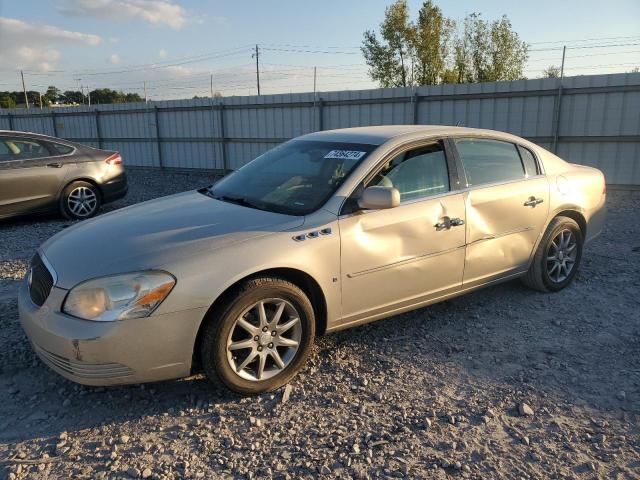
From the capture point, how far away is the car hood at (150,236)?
289cm

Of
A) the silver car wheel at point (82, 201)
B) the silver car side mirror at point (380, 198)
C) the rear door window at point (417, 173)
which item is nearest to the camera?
the silver car side mirror at point (380, 198)

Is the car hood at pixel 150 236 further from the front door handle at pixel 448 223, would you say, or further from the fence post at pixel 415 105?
the fence post at pixel 415 105

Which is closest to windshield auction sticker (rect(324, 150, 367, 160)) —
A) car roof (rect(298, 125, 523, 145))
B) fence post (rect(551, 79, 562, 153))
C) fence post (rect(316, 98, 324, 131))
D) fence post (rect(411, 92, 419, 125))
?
car roof (rect(298, 125, 523, 145))

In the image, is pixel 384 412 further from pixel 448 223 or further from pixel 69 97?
pixel 69 97

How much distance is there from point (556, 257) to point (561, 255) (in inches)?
2.8

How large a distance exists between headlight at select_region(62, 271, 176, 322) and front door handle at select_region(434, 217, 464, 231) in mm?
1944

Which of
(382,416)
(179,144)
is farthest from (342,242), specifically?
(179,144)

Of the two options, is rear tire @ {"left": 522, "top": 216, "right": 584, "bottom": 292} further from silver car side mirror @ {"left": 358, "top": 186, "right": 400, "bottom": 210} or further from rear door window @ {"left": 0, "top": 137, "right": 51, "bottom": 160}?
rear door window @ {"left": 0, "top": 137, "right": 51, "bottom": 160}

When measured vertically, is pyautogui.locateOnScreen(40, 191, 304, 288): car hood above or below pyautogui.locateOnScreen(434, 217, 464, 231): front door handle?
above

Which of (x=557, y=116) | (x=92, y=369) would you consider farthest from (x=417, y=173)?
(x=557, y=116)

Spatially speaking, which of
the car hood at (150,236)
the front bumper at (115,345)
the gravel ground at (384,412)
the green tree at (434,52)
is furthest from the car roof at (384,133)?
the green tree at (434,52)

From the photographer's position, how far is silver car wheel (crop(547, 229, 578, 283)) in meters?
4.83

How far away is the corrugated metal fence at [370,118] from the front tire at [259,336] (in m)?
3.50

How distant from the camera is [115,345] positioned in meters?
2.74
